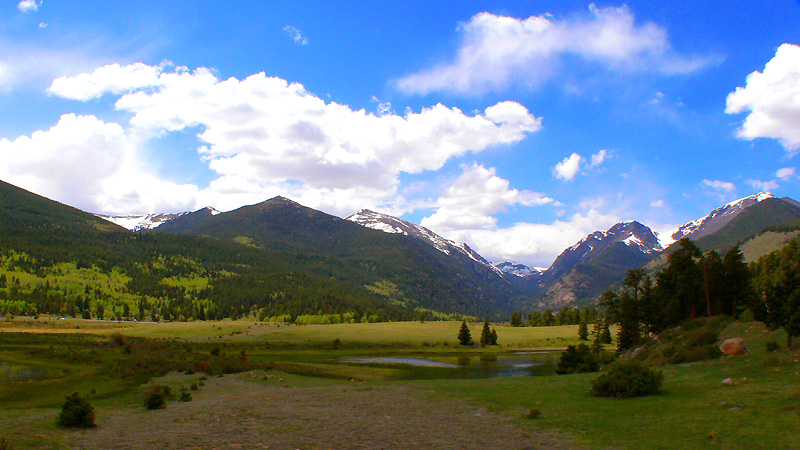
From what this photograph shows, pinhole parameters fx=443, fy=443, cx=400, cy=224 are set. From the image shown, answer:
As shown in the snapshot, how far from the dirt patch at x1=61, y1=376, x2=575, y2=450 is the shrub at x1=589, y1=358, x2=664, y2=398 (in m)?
7.56

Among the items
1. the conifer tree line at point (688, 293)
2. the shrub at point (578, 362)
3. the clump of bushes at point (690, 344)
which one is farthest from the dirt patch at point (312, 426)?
the conifer tree line at point (688, 293)

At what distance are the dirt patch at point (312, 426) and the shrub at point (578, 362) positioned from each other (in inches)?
989

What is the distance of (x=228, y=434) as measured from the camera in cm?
1933

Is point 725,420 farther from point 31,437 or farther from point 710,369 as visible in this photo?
point 31,437

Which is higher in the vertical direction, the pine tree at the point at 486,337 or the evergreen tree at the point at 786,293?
the evergreen tree at the point at 786,293

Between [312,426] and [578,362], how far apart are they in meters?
38.7

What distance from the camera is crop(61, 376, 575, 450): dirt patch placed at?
1739 centimetres

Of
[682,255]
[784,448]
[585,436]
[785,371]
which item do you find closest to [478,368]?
[682,255]

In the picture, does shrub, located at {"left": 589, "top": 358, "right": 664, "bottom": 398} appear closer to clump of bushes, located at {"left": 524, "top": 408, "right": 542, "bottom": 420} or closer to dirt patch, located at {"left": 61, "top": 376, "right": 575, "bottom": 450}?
clump of bushes, located at {"left": 524, "top": 408, "right": 542, "bottom": 420}

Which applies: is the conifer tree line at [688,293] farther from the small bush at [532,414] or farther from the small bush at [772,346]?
the small bush at [532,414]

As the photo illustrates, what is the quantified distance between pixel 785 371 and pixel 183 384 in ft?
138

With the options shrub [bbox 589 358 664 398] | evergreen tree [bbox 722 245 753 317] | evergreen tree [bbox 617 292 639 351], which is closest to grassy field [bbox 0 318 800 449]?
shrub [bbox 589 358 664 398]

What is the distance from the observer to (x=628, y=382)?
24.6 meters

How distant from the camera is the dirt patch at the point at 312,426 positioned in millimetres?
17391
